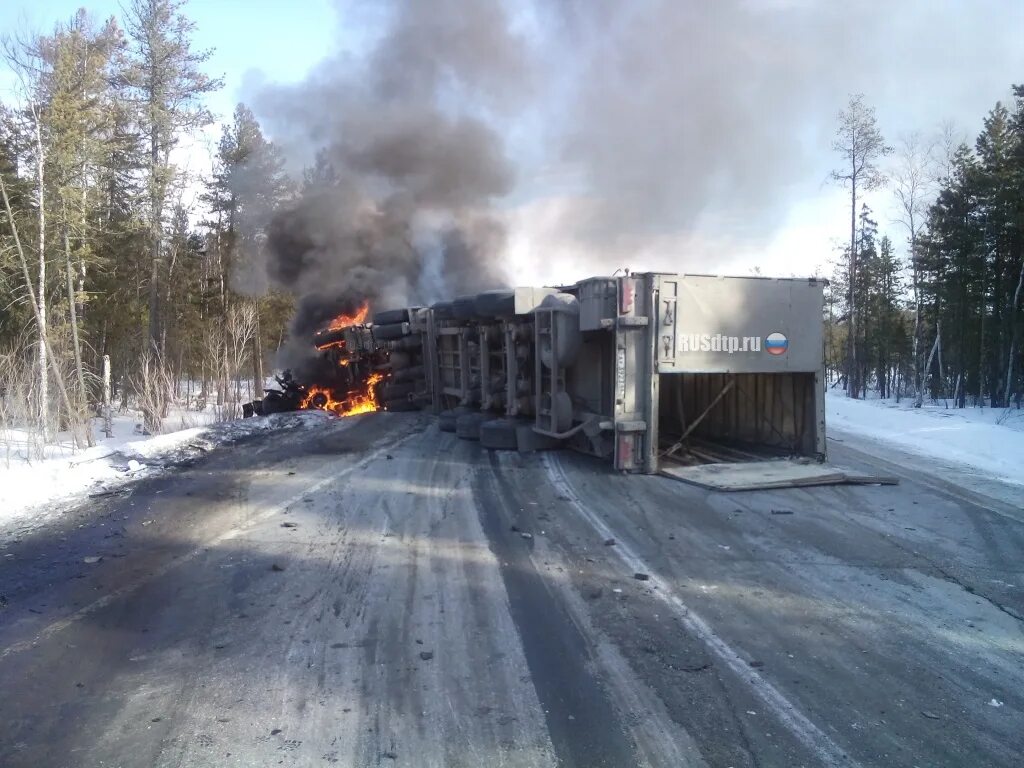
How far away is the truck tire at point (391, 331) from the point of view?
14.5m

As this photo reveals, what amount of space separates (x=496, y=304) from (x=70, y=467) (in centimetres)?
619

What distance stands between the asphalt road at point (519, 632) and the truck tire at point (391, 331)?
7374mm

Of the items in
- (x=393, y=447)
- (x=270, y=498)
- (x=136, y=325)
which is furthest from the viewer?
(x=136, y=325)

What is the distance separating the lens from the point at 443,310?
521 inches

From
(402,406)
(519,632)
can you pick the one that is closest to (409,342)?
(402,406)

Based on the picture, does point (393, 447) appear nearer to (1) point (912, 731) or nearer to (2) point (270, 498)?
(2) point (270, 498)

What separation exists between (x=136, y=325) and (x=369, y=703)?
2403cm

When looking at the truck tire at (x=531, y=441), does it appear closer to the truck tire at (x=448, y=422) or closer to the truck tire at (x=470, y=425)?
the truck tire at (x=470, y=425)

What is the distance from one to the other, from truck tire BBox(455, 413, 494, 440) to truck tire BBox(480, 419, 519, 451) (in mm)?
656

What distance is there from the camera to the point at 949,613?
173 inches

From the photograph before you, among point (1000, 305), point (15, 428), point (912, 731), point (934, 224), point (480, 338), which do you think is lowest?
point (912, 731)

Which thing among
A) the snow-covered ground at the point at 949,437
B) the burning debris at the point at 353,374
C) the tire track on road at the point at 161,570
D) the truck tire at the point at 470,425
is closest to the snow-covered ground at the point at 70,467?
the tire track on road at the point at 161,570

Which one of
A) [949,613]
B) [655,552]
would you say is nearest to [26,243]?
[655,552]

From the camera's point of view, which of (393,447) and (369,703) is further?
(393,447)
